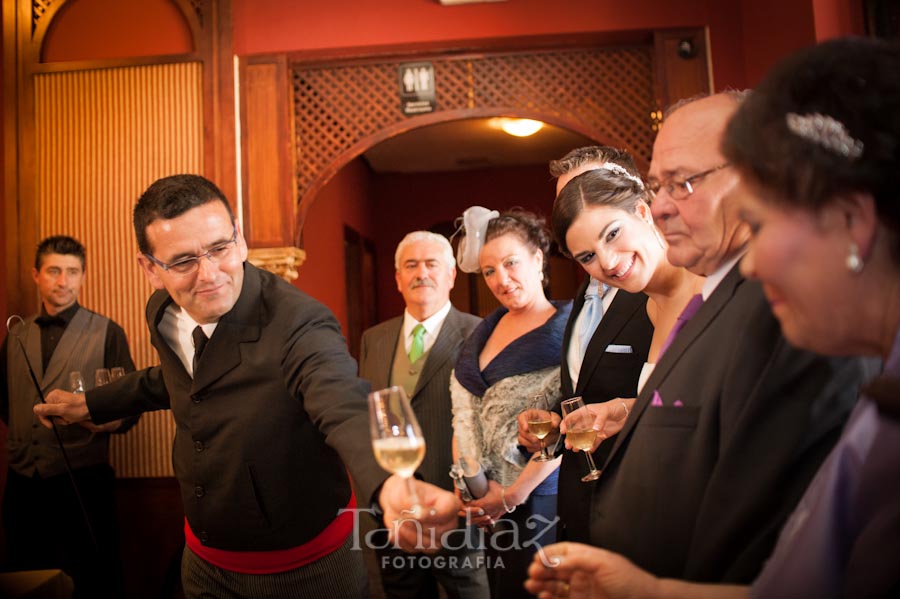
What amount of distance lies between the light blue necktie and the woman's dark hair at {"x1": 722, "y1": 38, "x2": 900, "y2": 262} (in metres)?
1.41

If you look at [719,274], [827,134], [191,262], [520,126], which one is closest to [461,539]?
[191,262]

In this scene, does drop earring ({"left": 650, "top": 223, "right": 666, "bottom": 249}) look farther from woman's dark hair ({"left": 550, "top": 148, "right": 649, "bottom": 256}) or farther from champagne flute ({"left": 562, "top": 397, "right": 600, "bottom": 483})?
champagne flute ({"left": 562, "top": 397, "right": 600, "bottom": 483})

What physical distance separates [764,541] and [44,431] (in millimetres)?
3865

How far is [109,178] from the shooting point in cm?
490

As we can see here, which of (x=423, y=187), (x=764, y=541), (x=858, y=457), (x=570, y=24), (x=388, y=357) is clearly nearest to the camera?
(x=858, y=457)

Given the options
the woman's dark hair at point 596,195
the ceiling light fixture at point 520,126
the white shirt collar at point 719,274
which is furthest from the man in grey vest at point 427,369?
the ceiling light fixture at point 520,126

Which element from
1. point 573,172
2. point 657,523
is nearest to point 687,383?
point 657,523

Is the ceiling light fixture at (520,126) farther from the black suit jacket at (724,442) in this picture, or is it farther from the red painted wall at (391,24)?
the black suit jacket at (724,442)

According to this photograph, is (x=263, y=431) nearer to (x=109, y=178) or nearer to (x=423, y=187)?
(x=109, y=178)

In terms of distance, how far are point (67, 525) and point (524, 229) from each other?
293cm

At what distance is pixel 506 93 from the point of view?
484 cm

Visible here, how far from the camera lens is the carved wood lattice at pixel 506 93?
4801mm

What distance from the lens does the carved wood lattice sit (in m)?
4.80

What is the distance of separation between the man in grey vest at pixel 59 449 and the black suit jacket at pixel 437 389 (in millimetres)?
1365
